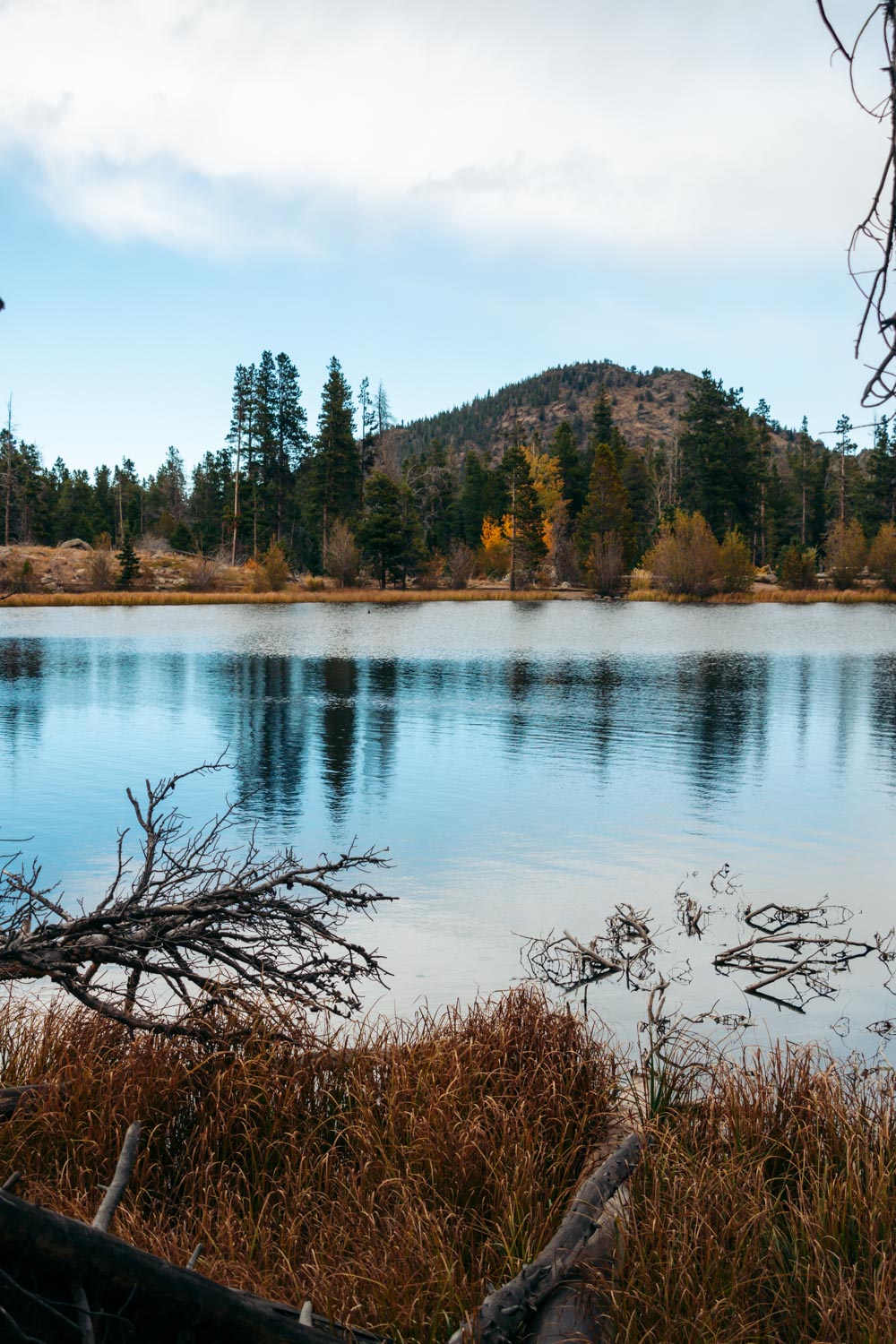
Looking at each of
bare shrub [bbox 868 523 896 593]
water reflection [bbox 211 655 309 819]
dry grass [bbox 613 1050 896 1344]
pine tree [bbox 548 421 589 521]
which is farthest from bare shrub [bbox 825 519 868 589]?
dry grass [bbox 613 1050 896 1344]

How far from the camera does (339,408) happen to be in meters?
87.6

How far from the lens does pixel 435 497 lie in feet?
325

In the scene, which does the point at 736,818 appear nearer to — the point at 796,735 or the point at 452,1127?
the point at 796,735

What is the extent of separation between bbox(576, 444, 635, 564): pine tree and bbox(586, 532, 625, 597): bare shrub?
4606 mm

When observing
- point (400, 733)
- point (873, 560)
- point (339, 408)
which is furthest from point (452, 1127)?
point (339, 408)

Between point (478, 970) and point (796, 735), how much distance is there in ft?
48.6

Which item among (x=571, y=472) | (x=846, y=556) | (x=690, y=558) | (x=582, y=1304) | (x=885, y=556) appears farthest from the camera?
(x=571, y=472)

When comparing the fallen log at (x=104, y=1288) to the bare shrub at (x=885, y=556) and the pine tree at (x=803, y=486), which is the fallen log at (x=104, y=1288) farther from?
the pine tree at (x=803, y=486)

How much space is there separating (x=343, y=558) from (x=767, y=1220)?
72563mm

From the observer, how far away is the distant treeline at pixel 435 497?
82.8 m

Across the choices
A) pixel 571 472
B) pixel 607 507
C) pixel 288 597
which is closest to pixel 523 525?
pixel 607 507

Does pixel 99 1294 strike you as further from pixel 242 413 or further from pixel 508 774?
pixel 242 413

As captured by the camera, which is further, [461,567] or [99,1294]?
[461,567]

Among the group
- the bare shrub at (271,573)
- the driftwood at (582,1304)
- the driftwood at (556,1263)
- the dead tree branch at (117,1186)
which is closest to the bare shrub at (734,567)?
the bare shrub at (271,573)
